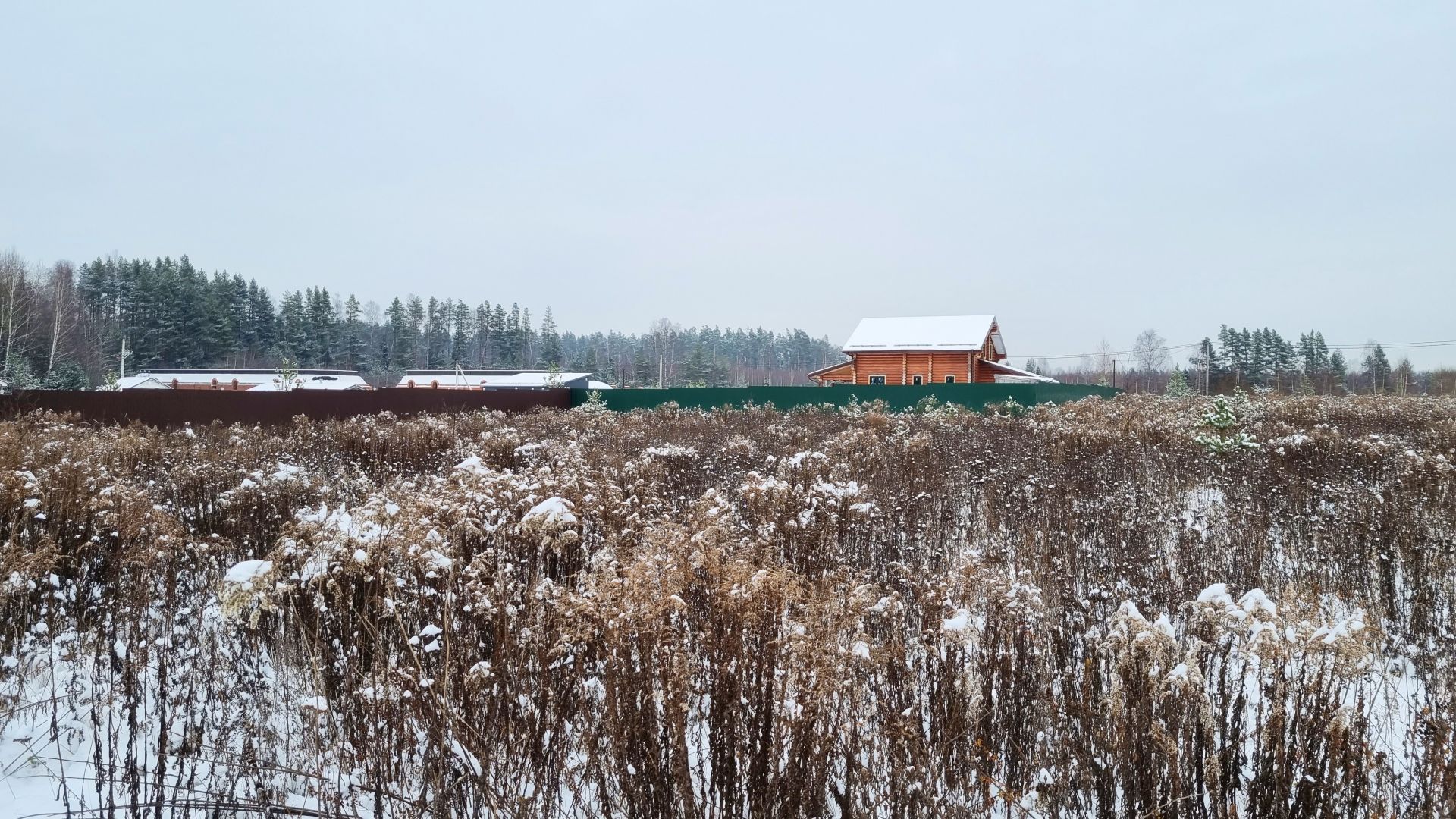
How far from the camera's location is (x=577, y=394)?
2692cm

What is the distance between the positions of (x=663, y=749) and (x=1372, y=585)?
485cm

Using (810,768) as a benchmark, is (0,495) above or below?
above

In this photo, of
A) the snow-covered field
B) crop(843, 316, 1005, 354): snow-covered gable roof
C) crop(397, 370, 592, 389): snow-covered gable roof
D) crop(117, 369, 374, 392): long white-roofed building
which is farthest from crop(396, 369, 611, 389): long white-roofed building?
the snow-covered field

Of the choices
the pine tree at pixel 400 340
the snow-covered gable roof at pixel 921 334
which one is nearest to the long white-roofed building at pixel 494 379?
the snow-covered gable roof at pixel 921 334

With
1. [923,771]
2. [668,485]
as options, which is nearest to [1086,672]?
[923,771]

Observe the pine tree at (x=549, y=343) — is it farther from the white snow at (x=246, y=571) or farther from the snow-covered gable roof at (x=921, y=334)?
the white snow at (x=246, y=571)

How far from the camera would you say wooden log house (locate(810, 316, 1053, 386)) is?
104 feet

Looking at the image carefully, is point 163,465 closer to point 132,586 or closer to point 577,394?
point 132,586

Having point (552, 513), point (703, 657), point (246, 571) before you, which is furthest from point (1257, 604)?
point (246, 571)

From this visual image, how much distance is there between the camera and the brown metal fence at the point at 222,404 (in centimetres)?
1659

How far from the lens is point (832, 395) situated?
23.6m

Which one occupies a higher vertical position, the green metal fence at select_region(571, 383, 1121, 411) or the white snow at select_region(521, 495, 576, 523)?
the green metal fence at select_region(571, 383, 1121, 411)

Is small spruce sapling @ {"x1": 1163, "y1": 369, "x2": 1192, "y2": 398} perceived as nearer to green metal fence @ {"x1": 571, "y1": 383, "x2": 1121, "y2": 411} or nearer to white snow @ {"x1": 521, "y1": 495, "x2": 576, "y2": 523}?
green metal fence @ {"x1": 571, "y1": 383, "x2": 1121, "y2": 411}

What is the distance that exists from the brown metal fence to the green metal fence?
5.02 metres
